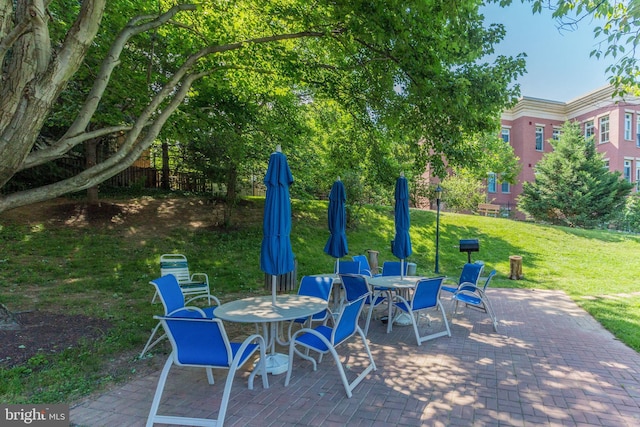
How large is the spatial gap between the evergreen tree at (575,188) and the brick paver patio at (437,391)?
17.6 metres

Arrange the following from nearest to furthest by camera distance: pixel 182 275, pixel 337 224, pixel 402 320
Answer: pixel 402 320, pixel 337 224, pixel 182 275

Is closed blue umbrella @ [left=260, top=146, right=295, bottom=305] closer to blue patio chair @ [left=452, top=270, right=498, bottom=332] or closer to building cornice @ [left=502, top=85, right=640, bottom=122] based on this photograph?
blue patio chair @ [left=452, top=270, right=498, bottom=332]

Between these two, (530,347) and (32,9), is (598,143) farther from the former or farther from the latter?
(32,9)

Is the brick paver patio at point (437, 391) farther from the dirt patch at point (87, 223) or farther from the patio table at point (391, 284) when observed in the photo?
the dirt patch at point (87, 223)

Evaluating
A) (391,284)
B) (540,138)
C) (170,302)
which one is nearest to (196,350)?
(170,302)

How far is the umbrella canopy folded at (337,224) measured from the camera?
6.59 meters

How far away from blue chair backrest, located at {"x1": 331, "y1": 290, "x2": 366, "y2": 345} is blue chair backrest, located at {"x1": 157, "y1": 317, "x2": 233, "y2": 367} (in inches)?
44.8

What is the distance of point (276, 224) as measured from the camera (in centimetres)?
420

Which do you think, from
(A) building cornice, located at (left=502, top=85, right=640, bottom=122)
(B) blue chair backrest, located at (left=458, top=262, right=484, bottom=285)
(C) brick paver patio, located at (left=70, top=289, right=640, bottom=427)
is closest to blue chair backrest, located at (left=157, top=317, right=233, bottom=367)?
(C) brick paver patio, located at (left=70, top=289, right=640, bottom=427)

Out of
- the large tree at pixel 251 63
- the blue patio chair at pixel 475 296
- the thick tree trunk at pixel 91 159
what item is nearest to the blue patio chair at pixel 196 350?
the large tree at pixel 251 63

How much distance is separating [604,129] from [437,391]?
31254 mm

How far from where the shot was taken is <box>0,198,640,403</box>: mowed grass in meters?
4.23

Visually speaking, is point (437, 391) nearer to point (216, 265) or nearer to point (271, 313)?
point (271, 313)

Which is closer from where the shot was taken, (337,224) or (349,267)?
(337,224)
